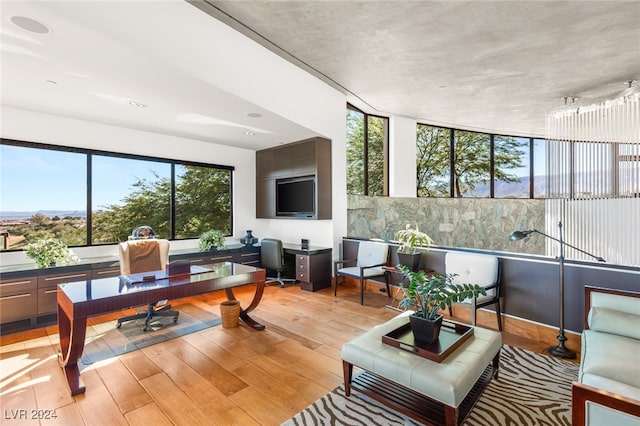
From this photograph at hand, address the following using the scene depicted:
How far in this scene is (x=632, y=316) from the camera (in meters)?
2.23

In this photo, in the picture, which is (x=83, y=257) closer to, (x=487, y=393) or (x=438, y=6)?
(x=487, y=393)

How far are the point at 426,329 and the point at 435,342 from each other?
0.12 m

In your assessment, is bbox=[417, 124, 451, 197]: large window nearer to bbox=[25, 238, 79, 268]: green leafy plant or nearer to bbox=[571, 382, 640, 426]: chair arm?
bbox=[571, 382, 640, 426]: chair arm

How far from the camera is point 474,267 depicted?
3.48 meters

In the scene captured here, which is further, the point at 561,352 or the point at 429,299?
the point at 561,352

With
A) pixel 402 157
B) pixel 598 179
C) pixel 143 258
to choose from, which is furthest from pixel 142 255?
pixel 598 179

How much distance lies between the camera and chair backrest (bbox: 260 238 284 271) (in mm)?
5203

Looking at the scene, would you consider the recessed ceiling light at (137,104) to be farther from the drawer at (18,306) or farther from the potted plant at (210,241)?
the drawer at (18,306)

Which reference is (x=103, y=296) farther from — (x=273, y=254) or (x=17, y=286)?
(x=273, y=254)

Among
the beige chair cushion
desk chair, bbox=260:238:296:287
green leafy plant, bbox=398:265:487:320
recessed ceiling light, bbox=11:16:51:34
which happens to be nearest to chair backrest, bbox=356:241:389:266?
desk chair, bbox=260:238:296:287

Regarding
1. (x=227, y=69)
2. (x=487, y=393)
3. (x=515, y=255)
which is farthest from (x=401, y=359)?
(x=227, y=69)

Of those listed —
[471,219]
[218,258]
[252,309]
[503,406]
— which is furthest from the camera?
[471,219]

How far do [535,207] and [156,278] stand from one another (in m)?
8.69

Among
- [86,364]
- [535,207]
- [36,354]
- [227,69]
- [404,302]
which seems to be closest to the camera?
[404,302]
